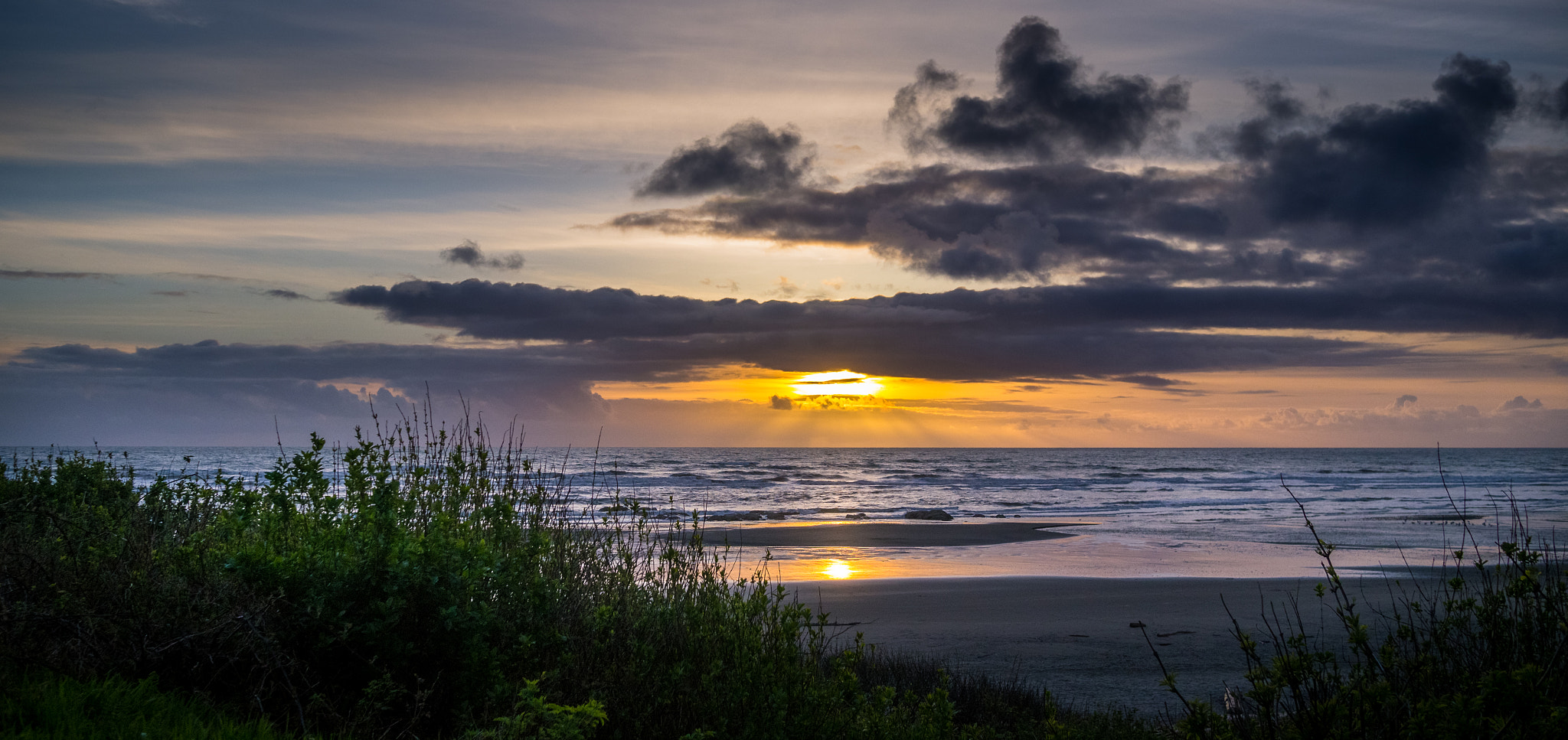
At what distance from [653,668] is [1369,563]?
19.1 meters

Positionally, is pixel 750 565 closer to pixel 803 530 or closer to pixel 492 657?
pixel 803 530

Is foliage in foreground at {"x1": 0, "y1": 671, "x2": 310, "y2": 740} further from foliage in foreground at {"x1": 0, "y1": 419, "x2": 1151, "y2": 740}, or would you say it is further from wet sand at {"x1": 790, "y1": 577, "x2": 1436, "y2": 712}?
wet sand at {"x1": 790, "y1": 577, "x2": 1436, "y2": 712}

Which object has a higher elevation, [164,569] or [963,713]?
[164,569]

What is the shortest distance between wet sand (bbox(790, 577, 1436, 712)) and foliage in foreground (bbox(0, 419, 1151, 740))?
2313mm

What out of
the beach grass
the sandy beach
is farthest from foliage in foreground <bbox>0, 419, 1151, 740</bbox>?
the sandy beach

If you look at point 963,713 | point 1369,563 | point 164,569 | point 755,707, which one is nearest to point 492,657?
point 755,707

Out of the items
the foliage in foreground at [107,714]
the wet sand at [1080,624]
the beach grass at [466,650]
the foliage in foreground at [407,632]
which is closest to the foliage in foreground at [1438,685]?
the beach grass at [466,650]

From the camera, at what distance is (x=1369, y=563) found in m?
19.3

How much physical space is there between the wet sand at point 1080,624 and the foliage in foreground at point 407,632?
231 cm

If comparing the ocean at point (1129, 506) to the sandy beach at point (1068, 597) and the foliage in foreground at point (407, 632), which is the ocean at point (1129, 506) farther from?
the foliage in foreground at point (407, 632)

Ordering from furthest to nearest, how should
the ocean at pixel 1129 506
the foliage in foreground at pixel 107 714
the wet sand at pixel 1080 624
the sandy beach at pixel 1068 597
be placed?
the ocean at pixel 1129 506 → the sandy beach at pixel 1068 597 → the wet sand at pixel 1080 624 → the foliage in foreground at pixel 107 714

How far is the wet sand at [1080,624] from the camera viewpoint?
9344mm

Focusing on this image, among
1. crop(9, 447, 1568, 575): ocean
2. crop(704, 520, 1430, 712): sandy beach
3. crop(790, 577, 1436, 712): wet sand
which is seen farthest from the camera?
crop(9, 447, 1568, 575): ocean

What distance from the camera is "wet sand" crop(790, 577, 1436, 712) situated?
9.34m
